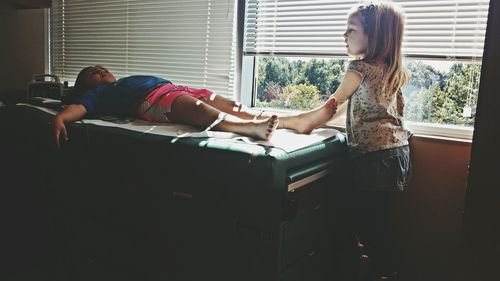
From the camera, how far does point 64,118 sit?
1807mm

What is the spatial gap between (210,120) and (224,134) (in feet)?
0.62

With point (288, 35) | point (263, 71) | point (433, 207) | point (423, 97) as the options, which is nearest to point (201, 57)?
point (263, 71)

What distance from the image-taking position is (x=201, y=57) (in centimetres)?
235

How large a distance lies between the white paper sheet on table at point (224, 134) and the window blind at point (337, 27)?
431 millimetres

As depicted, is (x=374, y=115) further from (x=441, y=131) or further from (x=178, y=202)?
(x=178, y=202)

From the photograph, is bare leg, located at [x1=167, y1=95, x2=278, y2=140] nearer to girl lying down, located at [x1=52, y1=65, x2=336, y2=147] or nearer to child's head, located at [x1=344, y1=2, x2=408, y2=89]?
girl lying down, located at [x1=52, y1=65, x2=336, y2=147]

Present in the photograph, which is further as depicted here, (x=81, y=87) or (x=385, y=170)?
(x=81, y=87)

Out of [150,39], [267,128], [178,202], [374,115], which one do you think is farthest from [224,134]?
[150,39]

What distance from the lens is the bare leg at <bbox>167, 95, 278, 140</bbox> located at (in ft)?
4.98

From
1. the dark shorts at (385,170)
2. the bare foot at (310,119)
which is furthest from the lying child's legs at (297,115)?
the dark shorts at (385,170)

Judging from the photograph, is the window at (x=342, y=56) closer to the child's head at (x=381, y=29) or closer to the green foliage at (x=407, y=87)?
the green foliage at (x=407, y=87)

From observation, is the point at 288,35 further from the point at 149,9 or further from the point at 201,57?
the point at 149,9

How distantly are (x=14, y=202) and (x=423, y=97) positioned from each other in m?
1.87

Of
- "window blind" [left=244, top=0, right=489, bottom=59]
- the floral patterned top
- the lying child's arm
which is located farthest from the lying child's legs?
the lying child's arm
